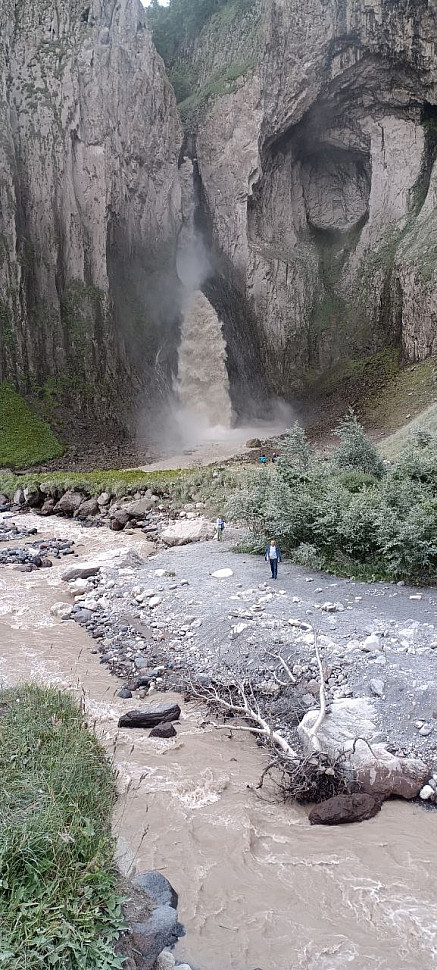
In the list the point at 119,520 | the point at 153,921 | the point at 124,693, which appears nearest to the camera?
the point at 153,921

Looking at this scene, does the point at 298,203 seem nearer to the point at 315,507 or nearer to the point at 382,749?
the point at 315,507

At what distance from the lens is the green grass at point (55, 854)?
11.8 feet

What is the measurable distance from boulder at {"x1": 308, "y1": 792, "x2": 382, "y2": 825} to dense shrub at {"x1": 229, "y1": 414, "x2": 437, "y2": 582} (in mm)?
5791

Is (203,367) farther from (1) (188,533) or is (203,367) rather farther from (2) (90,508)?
(1) (188,533)

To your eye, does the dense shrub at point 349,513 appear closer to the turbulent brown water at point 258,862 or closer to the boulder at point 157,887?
the turbulent brown water at point 258,862

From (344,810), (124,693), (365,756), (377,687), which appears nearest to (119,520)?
(124,693)

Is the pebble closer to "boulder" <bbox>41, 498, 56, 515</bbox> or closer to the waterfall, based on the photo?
"boulder" <bbox>41, 498, 56, 515</bbox>

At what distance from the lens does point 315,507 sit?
42.6ft

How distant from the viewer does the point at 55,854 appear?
4152mm

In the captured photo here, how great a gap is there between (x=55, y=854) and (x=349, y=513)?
9.12 meters

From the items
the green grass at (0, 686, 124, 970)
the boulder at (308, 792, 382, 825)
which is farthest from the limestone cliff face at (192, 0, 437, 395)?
the green grass at (0, 686, 124, 970)

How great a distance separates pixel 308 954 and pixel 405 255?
144 ft

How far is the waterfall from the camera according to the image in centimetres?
4459

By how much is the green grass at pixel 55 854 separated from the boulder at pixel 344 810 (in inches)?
76.6
